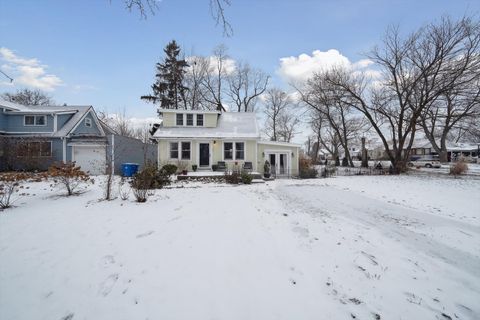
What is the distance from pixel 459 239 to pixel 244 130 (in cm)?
1470

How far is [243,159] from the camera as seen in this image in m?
17.3

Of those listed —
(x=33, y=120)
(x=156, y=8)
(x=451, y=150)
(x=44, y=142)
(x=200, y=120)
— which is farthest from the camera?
(x=451, y=150)

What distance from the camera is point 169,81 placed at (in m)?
28.0

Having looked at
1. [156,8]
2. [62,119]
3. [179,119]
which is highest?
[62,119]

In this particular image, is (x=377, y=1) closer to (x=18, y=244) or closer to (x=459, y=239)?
(x=459, y=239)

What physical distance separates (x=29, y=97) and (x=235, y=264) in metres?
46.1

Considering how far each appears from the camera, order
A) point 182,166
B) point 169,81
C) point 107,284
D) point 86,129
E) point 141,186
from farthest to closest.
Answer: point 169,81 → point 86,129 → point 182,166 → point 141,186 → point 107,284

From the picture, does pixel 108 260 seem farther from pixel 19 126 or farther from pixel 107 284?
pixel 19 126

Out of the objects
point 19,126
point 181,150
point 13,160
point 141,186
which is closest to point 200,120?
point 181,150

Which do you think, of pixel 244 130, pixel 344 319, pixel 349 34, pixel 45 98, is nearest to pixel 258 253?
pixel 344 319

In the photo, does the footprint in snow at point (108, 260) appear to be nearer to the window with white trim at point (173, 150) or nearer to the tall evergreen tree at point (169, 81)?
the window with white trim at point (173, 150)

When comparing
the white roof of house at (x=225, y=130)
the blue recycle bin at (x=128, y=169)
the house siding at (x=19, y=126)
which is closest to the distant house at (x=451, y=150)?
the white roof of house at (x=225, y=130)

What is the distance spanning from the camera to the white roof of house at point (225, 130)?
16.8m

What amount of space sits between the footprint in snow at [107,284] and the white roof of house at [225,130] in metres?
14.1
